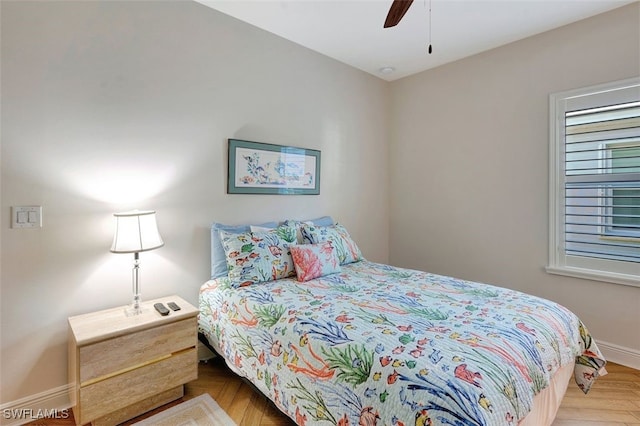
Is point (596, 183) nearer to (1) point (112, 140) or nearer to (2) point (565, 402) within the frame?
(2) point (565, 402)

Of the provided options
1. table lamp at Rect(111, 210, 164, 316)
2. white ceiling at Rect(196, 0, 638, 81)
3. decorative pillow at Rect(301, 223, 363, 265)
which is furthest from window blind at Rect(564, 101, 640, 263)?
table lamp at Rect(111, 210, 164, 316)

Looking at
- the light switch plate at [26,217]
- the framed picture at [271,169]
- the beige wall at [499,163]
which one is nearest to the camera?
the light switch plate at [26,217]

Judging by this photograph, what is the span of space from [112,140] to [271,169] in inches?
47.8

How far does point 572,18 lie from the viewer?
2.55m

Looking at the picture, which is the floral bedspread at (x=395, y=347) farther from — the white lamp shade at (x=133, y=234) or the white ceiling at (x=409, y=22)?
the white ceiling at (x=409, y=22)

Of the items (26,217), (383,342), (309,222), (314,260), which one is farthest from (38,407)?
(309,222)

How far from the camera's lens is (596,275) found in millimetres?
2539

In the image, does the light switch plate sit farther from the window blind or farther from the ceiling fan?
the window blind

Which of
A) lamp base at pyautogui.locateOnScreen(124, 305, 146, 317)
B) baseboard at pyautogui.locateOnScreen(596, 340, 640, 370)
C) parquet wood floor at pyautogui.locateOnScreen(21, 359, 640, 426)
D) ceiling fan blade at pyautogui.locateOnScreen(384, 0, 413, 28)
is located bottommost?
parquet wood floor at pyautogui.locateOnScreen(21, 359, 640, 426)

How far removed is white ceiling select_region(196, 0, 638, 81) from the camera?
2375 millimetres

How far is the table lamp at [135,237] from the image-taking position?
1.85 metres

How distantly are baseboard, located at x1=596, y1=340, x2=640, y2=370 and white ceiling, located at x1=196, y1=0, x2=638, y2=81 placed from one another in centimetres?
262

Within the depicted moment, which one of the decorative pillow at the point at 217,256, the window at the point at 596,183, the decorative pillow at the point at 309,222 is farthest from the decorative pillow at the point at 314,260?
the window at the point at 596,183

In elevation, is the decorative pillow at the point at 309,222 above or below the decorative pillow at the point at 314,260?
above
